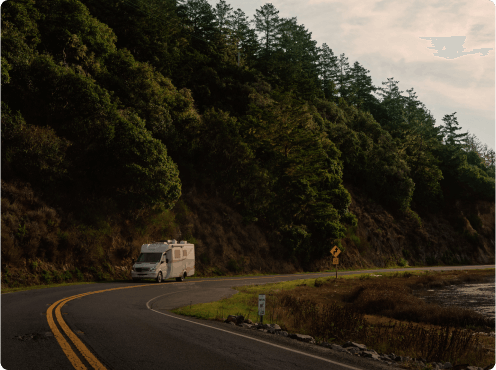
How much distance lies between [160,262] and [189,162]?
17050 mm

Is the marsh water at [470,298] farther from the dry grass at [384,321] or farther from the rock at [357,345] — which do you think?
the rock at [357,345]

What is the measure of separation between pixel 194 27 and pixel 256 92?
23563mm

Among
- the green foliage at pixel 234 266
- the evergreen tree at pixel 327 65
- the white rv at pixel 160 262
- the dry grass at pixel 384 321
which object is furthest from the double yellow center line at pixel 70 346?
the evergreen tree at pixel 327 65

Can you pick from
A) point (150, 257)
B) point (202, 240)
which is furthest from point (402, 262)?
point (150, 257)

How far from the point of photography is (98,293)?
18.4 meters

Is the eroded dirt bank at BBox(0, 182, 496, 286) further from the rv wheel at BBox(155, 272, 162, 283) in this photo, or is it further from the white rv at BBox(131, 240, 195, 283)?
the rv wheel at BBox(155, 272, 162, 283)

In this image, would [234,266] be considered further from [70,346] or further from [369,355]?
[70,346]

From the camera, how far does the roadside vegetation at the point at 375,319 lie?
9875 millimetres

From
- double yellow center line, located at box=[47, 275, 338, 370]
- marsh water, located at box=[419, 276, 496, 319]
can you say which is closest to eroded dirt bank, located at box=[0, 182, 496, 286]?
double yellow center line, located at box=[47, 275, 338, 370]

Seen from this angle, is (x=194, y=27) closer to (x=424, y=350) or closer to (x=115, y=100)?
(x=115, y=100)

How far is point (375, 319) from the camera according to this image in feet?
56.5

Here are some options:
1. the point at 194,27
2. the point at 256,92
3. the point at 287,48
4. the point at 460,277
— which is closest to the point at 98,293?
the point at 460,277

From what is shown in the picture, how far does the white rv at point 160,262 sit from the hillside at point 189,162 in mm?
4103

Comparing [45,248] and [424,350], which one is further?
[45,248]
